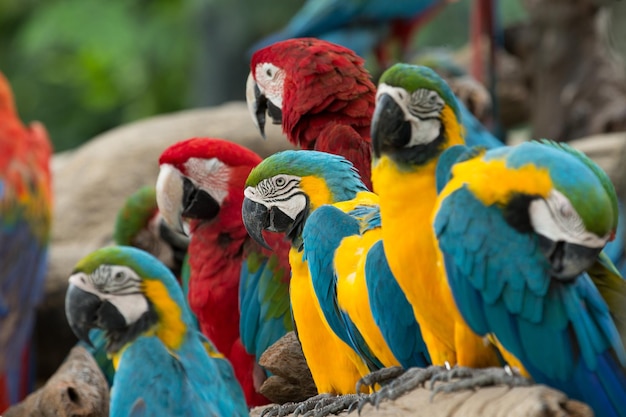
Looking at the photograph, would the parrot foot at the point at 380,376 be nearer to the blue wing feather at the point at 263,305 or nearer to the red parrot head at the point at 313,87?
the blue wing feather at the point at 263,305

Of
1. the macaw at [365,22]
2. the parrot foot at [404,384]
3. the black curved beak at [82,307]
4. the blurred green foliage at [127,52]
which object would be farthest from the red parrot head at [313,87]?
the blurred green foliage at [127,52]

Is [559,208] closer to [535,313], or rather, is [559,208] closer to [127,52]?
[535,313]

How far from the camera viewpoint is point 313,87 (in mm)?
2291

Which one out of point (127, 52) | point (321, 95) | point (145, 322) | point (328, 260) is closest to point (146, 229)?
point (321, 95)

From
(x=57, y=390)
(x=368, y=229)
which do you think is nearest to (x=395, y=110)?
(x=368, y=229)

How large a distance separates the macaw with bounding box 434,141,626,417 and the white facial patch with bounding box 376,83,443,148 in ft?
0.33

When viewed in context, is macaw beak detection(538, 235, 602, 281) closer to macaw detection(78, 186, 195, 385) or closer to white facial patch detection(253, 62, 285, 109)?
white facial patch detection(253, 62, 285, 109)

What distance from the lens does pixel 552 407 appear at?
54.6 inches

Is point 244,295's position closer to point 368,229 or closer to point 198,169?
point 198,169

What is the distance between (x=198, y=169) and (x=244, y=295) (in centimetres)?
29

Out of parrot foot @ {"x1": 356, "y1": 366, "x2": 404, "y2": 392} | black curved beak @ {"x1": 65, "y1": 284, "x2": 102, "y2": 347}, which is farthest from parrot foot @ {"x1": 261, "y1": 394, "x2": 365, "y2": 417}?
black curved beak @ {"x1": 65, "y1": 284, "x2": 102, "y2": 347}

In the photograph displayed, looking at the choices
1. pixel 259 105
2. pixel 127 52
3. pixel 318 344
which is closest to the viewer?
pixel 318 344

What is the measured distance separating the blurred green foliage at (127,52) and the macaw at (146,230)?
378 cm

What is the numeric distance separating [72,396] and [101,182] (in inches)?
80.9
